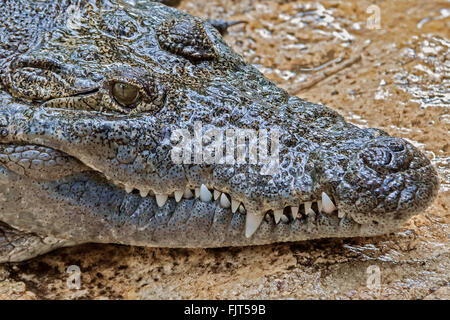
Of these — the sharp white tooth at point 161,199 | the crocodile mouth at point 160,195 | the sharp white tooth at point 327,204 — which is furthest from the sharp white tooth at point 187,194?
the sharp white tooth at point 327,204

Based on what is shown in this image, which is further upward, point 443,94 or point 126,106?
point 126,106

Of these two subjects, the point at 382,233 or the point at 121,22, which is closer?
the point at 382,233

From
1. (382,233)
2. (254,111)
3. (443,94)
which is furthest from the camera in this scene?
(443,94)

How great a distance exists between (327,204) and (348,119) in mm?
1701

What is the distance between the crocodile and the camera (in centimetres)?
291

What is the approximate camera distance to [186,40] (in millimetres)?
3527

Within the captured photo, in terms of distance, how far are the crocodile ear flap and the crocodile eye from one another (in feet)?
1.51

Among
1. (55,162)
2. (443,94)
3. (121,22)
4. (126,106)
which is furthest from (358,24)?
(55,162)

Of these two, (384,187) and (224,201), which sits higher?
(384,187)

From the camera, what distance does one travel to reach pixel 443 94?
459 centimetres

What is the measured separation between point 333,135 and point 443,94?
1.91 meters

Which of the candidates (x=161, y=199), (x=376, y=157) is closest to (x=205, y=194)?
(x=161, y=199)

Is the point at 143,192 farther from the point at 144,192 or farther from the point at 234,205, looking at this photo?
the point at 234,205

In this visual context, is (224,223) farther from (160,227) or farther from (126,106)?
(126,106)
